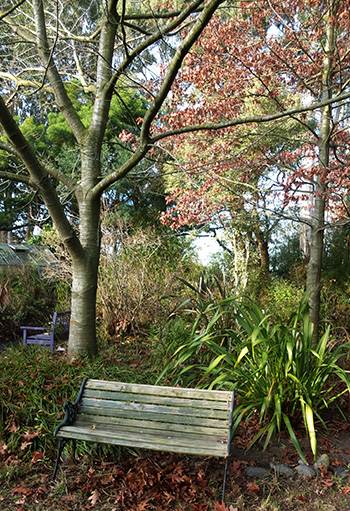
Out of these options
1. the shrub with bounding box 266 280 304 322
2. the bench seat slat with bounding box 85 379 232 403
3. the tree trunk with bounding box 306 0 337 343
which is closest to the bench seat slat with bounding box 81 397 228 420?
the bench seat slat with bounding box 85 379 232 403

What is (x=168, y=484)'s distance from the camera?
11.0ft

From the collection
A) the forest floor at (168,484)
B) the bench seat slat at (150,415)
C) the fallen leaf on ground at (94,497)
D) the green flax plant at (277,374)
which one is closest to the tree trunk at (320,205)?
the green flax plant at (277,374)

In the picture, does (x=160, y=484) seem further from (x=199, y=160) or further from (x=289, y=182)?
(x=199, y=160)

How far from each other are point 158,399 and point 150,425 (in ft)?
0.73

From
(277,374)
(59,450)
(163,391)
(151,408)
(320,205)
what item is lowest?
(59,450)

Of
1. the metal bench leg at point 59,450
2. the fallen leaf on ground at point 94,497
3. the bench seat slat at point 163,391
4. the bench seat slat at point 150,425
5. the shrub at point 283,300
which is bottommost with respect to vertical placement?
the fallen leaf on ground at point 94,497

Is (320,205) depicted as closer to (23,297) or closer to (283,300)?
(283,300)

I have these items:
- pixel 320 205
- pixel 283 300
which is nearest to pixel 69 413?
pixel 320 205

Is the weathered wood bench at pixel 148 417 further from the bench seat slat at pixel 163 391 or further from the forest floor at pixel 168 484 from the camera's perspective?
the forest floor at pixel 168 484

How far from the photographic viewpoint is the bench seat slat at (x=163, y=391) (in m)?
3.64

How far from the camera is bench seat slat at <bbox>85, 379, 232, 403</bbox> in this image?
3639 mm

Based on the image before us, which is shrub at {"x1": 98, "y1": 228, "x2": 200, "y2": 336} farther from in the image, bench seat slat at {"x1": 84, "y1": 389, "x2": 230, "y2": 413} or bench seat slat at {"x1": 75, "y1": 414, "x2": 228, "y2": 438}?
bench seat slat at {"x1": 75, "y1": 414, "x2": 228, "y2": 438}

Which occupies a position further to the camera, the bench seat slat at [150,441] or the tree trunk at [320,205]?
the tree trunk at [320,205]

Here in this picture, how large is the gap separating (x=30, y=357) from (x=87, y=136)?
285 centimetres
